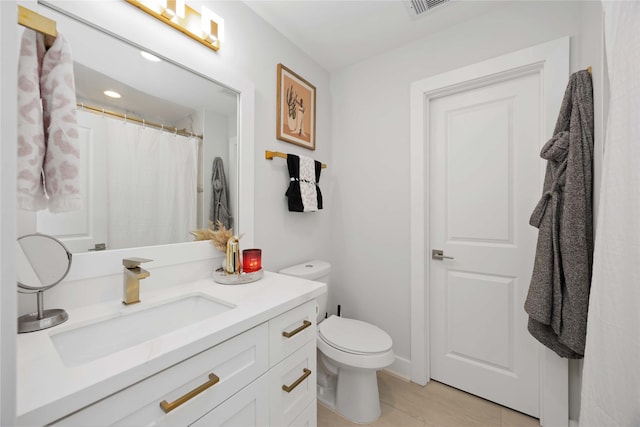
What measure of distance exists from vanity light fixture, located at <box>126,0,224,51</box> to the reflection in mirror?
0.16 meters

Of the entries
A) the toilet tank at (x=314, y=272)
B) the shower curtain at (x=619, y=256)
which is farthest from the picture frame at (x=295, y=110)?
the shower curtain at (x=619, y=256)

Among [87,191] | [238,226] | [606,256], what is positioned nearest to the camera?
[606,256]

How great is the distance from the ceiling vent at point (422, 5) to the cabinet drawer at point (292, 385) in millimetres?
1914

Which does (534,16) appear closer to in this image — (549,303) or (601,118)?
(601,118)

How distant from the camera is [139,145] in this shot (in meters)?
1.09

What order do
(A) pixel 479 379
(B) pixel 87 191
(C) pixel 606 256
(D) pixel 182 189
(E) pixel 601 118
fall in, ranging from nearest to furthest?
(C) pixel 606 256 → (B) pixel 87 191 → (E) pixel 601 118 → (D) pixel 182 189 → (A) pixel 479 379

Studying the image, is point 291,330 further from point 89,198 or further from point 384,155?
point 384,155

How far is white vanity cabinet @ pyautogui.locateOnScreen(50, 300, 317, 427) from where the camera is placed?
0.59 meters

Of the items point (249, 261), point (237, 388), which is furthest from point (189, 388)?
point (249, 261)

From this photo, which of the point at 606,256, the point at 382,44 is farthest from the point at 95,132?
the point at 382,44

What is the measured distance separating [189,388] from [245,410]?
0.83 ft

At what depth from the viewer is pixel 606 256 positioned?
66cm

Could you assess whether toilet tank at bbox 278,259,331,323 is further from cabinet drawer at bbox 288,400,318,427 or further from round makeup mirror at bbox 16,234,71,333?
round makeup mirror at bbox 16,234,71,333

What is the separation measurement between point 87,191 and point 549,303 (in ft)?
6.66
